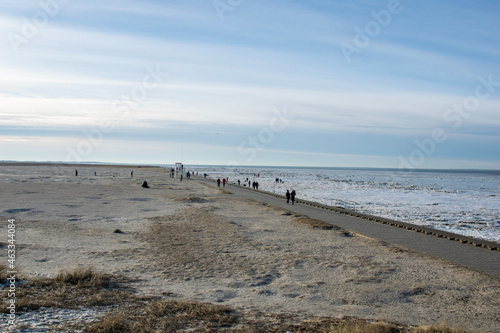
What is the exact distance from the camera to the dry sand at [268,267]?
29.5 ft

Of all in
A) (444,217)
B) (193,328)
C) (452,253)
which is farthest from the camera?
(444,217)

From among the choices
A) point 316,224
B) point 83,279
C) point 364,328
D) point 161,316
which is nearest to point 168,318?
point 161,316

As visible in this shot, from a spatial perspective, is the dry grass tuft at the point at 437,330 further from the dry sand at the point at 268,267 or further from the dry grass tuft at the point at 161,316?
the dry sand at the point at 268,267

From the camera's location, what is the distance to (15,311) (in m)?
7.48

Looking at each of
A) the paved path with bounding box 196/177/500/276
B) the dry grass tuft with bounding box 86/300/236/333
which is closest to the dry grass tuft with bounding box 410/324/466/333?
the dry grass tuft with bounding box 86/300/236/333

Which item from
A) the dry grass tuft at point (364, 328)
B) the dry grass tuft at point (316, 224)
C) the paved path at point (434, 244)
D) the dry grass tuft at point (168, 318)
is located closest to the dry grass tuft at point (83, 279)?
the dry grass tuft at point (168, 318)

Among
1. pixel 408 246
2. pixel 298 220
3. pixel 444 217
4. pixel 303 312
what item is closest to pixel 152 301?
pixel 303 312

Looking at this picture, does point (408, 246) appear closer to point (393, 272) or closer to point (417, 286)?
point (393, 272)

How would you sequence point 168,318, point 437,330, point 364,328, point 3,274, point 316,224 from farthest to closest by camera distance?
point 316,224 < point 3,274 < point 168,318 < point 437,330 < point 364,328

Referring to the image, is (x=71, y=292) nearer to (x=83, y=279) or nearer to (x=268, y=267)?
(x=83, y=279)

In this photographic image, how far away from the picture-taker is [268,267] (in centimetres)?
1211

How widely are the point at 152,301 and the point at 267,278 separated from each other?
3452 mm

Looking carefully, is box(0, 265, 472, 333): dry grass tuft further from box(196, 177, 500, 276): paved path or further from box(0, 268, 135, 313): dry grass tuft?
box(196, 177, 500, 276): paved path

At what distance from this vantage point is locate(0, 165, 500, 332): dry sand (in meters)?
8.99
